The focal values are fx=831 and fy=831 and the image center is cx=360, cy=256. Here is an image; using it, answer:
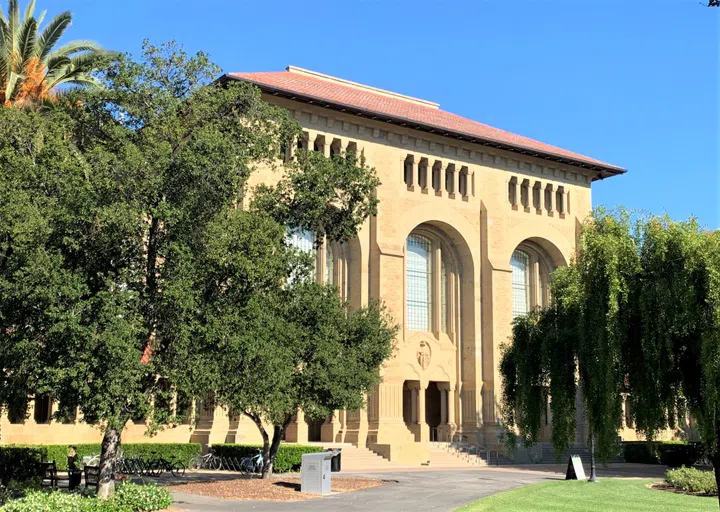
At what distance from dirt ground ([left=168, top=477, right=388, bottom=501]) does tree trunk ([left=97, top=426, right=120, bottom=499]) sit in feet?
14.8

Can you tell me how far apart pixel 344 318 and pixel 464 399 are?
60.1 ft

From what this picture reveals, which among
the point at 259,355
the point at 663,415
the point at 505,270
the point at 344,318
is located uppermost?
the point at 505,270

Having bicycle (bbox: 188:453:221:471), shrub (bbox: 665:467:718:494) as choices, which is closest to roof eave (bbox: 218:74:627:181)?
bicycle (bbox: 188:453:221:471)

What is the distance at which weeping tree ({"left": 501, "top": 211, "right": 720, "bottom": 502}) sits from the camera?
17125 millimetres

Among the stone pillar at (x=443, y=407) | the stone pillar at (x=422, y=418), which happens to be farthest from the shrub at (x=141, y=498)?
the stone pillar at (x=443, y=407)

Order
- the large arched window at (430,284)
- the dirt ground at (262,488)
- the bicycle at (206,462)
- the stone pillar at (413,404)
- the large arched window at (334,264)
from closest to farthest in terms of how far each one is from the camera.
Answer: the dirt ground at (262,488) < the bicycle at (206,462) < the large arched window at (334,264) < the stone pillar at (413,404) < the large arched window at (430,284)

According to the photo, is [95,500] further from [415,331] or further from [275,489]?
[415,331]

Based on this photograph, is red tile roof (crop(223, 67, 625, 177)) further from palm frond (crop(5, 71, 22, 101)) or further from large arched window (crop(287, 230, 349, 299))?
palm frond (crop(5, 71, 22, 101))

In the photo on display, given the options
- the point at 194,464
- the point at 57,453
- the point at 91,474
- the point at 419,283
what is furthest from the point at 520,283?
the point at 91,474

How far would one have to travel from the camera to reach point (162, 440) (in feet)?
123

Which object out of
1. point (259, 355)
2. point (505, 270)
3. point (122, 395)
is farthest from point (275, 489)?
point (505, 270)

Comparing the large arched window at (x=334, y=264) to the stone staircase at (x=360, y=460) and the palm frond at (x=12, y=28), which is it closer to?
the stone staircase at (x=360, y=460)

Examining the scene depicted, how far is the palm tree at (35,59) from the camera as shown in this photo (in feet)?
91.4

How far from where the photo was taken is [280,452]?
110 ft
